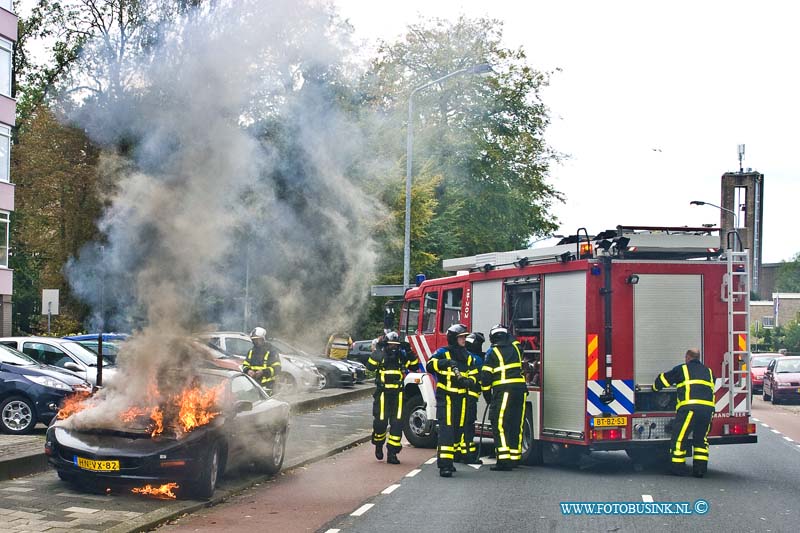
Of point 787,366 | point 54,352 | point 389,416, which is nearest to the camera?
point 389,416

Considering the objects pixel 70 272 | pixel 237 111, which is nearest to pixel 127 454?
pixel 237 111

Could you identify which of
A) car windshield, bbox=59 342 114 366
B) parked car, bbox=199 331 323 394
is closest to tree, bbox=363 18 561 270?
parked car, bbox=199 331 323 394

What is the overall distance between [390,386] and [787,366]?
20374 millimetres

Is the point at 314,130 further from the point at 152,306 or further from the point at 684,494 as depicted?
the point at 684,494

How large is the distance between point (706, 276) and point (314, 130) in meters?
6.56

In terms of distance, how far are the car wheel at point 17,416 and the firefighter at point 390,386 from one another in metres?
5.53

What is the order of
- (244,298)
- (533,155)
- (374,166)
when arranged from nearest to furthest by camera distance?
1. (244,298)
2. (374,166)
3. (533,155)

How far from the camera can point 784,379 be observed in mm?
29125

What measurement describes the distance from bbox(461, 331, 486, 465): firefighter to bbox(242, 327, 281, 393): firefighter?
11.2ft

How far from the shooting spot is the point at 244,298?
65.7 ft

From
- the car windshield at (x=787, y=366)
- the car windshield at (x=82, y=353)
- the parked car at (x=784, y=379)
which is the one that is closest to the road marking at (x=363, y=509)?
the car windshield at (x=82, y=353)

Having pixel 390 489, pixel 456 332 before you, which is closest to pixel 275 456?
pixel 390 489

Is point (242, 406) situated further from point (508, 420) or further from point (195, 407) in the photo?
point (508, 420)

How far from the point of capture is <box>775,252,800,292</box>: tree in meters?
125
